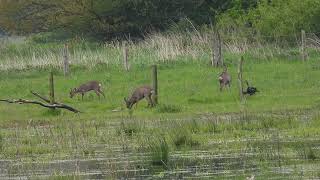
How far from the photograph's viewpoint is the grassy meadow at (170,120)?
1789cm

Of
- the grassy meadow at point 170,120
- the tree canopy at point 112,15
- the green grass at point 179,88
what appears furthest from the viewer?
the tree canopy at point 112,15

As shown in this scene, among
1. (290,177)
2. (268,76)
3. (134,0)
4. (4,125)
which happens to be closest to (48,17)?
(134,0)

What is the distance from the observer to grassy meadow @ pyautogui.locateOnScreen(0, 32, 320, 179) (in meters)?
17.9

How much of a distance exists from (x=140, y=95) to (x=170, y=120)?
447 centimetres

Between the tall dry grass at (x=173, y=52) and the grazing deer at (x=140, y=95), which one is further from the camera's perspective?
the tall dry grass at (x=173, y=52)

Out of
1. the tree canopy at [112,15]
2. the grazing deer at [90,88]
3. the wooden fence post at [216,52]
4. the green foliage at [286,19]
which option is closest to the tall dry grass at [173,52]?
the wooden fence post at [216,52]

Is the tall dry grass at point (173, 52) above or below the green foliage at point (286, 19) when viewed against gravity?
below

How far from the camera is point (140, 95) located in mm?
31156

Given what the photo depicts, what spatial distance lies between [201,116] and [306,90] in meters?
7.23

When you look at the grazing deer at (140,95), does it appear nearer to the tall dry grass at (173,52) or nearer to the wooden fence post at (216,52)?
the wooden fence post at (216,52)

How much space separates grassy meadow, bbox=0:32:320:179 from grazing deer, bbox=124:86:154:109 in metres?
0.25

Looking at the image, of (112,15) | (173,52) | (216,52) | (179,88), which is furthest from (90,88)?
(112,15)

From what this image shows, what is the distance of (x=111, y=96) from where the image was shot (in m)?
36.4

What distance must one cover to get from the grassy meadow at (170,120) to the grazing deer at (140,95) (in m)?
0.25
